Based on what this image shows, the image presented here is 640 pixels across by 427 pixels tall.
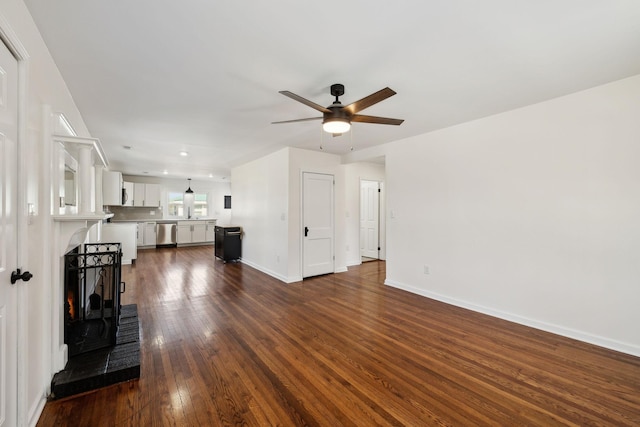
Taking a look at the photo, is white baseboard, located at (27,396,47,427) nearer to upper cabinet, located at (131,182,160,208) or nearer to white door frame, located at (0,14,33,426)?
white door frame, located at (0,14,33,426)

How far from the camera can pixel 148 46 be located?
2.01 m

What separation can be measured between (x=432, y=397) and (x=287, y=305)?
2.25m

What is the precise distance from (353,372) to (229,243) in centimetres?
520

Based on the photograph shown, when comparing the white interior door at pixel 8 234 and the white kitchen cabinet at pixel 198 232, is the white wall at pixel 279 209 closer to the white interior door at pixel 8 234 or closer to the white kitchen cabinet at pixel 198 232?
the white interior door at pixel 8 234

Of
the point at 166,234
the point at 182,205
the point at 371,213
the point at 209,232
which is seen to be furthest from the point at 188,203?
the point at 371,213

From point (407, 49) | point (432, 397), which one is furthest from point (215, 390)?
point (407, 49)

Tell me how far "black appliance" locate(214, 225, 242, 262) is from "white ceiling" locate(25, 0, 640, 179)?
3666 millimetres

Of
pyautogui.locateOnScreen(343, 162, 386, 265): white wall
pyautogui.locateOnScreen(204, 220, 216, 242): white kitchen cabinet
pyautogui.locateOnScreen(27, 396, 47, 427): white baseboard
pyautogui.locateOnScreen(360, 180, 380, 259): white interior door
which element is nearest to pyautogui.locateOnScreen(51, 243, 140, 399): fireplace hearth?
pyautogui.locateOnScreen(27, 396, 47, 427): white baseboard

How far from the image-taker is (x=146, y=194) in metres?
9.02

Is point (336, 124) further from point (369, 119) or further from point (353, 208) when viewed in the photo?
point (353, 208)

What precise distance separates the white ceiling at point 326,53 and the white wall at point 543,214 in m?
0.36

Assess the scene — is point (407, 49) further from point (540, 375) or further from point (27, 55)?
point (540, 375)

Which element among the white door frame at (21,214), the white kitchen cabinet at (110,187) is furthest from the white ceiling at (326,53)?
the white kitchen cabinet at (110,187)

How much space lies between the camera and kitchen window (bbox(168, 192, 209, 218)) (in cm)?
997
